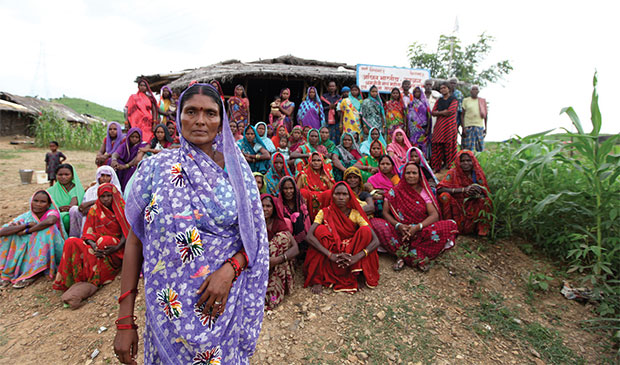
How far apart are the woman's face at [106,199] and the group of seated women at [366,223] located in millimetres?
1779

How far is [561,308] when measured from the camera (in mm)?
2939

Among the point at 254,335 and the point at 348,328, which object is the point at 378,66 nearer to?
the point at 348,328

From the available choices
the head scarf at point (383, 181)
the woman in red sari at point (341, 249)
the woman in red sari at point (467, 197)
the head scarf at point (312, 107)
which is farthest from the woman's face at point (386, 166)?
the head scarf at point (312, 107)

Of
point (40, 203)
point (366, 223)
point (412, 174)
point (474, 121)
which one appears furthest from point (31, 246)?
point (474, 121)

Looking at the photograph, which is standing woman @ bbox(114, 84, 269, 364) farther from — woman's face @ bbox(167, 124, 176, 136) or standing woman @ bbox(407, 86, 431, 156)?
standing woman @ bbox(407, 86, 431, 156)

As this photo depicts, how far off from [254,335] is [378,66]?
330 inches

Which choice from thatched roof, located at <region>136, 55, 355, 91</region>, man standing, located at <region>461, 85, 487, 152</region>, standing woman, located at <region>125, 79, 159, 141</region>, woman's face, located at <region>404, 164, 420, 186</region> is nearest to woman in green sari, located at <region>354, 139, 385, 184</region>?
woman's face, located at <region>404, 164, 420, 186</region>

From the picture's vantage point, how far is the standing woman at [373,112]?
711cm

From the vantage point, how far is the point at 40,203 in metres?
3.84

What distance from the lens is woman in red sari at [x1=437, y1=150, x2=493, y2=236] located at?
13.2 ft

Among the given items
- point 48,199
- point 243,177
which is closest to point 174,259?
point 243,177

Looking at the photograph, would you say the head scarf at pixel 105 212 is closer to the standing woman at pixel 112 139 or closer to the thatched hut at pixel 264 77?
the standing woman at pixel 112 139

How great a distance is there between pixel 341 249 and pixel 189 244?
8.46ft

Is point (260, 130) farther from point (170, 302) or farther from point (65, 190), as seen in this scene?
point (170, 302)
